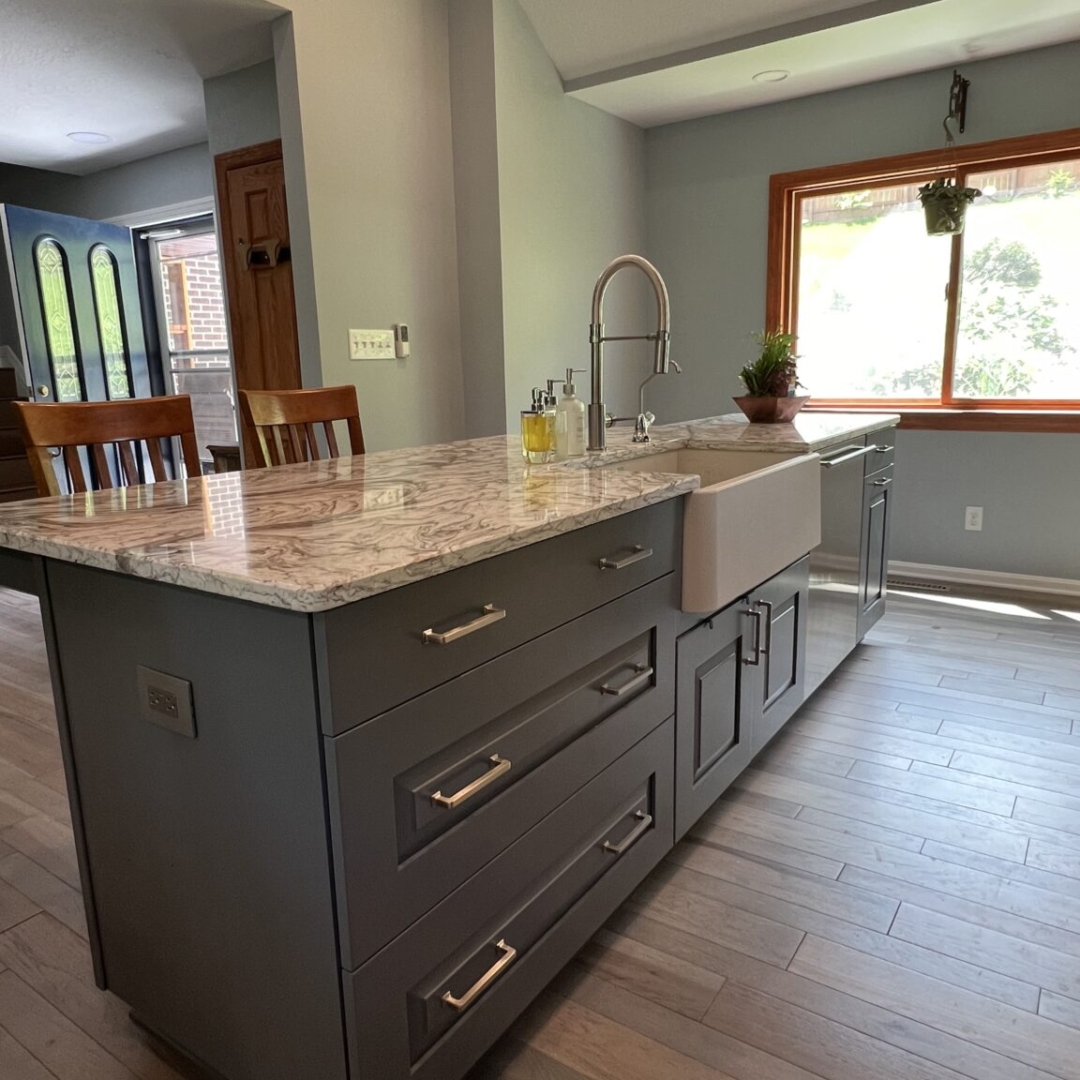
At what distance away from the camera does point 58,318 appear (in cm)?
488

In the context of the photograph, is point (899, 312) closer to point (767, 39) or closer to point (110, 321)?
point (767, 39)

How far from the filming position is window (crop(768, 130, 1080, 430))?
371 centimetres

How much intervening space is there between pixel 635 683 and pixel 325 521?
2.10 feet

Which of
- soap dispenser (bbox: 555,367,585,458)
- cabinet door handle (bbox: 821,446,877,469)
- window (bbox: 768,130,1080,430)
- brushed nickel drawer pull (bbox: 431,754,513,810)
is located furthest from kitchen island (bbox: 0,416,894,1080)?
window (bbox: 768,130,1080,430)

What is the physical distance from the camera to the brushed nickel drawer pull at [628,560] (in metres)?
1.38

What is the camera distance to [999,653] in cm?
311

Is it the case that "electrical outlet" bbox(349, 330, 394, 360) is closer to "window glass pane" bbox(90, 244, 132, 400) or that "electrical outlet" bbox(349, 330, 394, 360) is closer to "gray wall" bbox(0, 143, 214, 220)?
"gray wall" bbox(0, 143, 214, 220)

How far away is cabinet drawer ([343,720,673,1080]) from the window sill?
2.99 meters

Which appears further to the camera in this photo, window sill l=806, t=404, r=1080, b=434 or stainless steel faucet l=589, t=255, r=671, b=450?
window sill l=806, t=404, r=1080, b=434

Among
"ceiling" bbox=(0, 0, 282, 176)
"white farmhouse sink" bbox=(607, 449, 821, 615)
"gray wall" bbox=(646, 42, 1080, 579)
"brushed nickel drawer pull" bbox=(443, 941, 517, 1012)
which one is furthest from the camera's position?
"gray wall" bbox=(646, 42, 1080, 579)

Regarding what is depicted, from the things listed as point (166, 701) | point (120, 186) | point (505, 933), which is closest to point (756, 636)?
point (505, 933)

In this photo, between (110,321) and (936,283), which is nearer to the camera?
(936,283)

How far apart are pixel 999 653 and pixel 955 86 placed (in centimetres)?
247

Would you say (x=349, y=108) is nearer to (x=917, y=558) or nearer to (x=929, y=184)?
(x=929, y=184)
